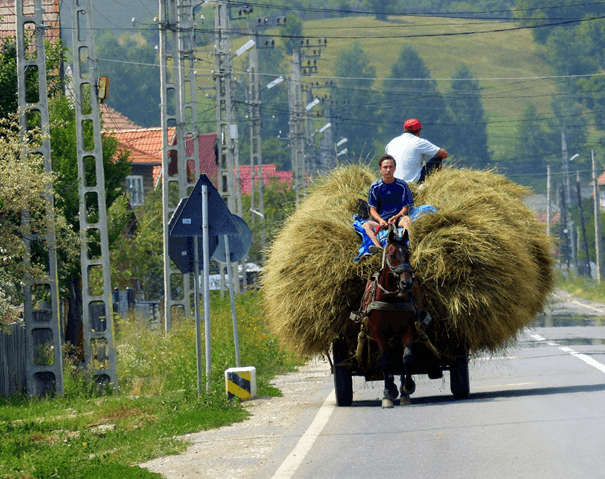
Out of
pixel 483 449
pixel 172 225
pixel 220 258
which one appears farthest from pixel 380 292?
pixel 220 258

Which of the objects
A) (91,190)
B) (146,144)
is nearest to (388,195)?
(91,190)

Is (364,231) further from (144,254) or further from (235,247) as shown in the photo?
(144,254)

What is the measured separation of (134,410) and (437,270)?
4407 mm

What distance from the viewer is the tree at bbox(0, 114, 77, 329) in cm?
1612

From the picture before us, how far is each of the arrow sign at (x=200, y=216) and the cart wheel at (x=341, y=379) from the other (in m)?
2.54

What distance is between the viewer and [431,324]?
11555 millimetres

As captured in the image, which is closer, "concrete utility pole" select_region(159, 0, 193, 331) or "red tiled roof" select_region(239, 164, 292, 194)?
"concrete utility pole" select_region(159, 0, 193, 331)

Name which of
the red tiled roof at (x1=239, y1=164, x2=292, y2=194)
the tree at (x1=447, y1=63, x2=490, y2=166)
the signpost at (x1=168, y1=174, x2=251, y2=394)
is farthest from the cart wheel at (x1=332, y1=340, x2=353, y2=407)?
the tree at (x1=447, y1=63, x2=490, y2=166)

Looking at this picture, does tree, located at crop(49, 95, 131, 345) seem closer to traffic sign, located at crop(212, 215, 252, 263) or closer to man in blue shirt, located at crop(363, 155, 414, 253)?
traffic sign, located at crop(212, 215, 252, 263)

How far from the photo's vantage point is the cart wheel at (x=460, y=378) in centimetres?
1195

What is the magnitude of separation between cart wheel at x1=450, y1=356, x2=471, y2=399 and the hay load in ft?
0.81

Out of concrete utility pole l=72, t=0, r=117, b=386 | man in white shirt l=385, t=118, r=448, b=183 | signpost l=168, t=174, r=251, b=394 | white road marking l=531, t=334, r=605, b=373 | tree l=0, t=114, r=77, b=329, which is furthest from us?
concrete utility pole l=72, t=0, r=117, b=386

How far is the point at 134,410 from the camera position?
13.5 meters

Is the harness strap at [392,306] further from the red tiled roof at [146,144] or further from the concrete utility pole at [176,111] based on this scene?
the red tiled roof at [146,144]
